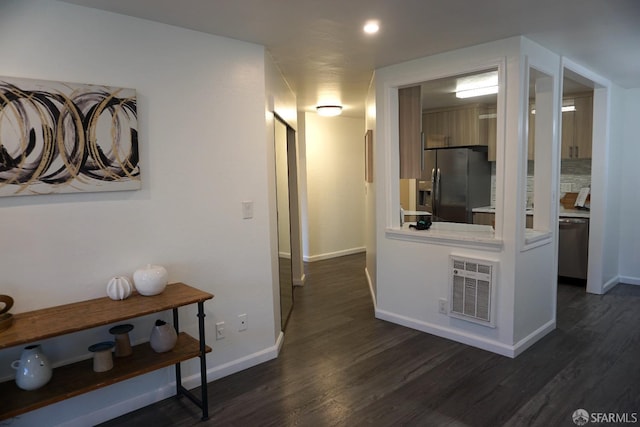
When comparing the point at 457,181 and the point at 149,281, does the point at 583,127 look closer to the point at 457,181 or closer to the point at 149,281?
the point at 457,181

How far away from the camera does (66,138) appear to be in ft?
7.07

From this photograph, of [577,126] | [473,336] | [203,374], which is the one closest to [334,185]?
[577,126]

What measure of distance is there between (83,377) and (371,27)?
105 inches

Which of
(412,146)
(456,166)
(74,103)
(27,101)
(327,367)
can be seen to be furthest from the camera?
(456,166)

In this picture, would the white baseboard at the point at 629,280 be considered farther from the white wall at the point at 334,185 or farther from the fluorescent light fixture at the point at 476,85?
the white wall at the point at 334,185

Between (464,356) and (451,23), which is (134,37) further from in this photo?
(464,356)

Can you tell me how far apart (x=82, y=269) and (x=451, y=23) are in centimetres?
274

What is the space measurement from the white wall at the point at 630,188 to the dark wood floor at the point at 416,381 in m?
1.40

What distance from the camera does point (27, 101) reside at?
2.04 m

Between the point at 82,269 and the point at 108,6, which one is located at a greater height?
the point at 108,6

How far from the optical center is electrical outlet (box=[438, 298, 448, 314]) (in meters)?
3.44

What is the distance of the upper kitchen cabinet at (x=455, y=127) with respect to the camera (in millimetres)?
5575

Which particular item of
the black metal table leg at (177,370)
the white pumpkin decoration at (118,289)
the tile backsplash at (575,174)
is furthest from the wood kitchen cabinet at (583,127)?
the white pumpkin decoration at (118,289)

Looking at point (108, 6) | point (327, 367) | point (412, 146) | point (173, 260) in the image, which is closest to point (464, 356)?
point (327, 367)
